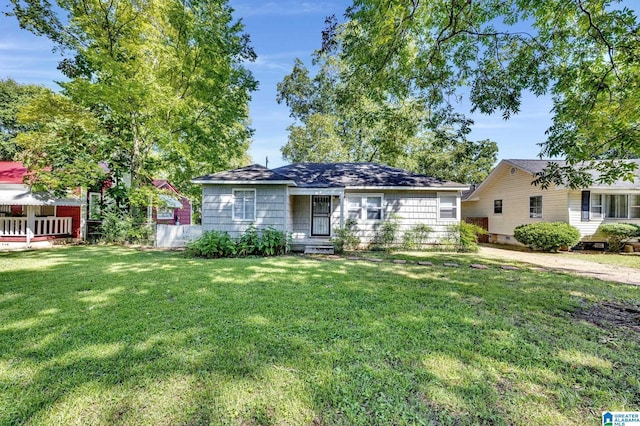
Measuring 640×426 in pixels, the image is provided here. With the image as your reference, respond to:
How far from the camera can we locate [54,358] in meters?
2.76

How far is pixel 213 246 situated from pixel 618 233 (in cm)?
1686

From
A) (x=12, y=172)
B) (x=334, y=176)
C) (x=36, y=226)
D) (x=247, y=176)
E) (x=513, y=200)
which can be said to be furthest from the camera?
(x=513, y=200)

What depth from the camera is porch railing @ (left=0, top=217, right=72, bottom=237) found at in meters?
12.2

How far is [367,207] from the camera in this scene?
12.7m

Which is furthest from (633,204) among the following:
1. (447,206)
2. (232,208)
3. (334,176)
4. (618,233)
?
(232,208)

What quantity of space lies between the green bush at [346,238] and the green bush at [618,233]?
11.1 metres

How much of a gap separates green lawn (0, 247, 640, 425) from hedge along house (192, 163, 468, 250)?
5.62 m

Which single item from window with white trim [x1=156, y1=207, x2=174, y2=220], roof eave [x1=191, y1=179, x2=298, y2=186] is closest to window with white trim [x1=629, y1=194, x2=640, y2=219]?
roof eave [x1=191, y1=179, x2=298, y2=186]

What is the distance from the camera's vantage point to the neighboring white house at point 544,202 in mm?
12852

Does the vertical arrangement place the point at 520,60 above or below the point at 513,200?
above

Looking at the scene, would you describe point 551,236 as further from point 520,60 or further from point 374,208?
point 520,60

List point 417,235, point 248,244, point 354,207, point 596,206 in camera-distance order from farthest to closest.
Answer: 1. point 596,206
2. point 354,207
3. point 417,235
4. point 248,244

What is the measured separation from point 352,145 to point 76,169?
18.0 m

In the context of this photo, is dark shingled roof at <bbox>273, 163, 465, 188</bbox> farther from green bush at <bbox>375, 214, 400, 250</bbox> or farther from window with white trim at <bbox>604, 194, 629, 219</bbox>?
window with white trim at <bbox>604, 194, 629, 219</bbox>
